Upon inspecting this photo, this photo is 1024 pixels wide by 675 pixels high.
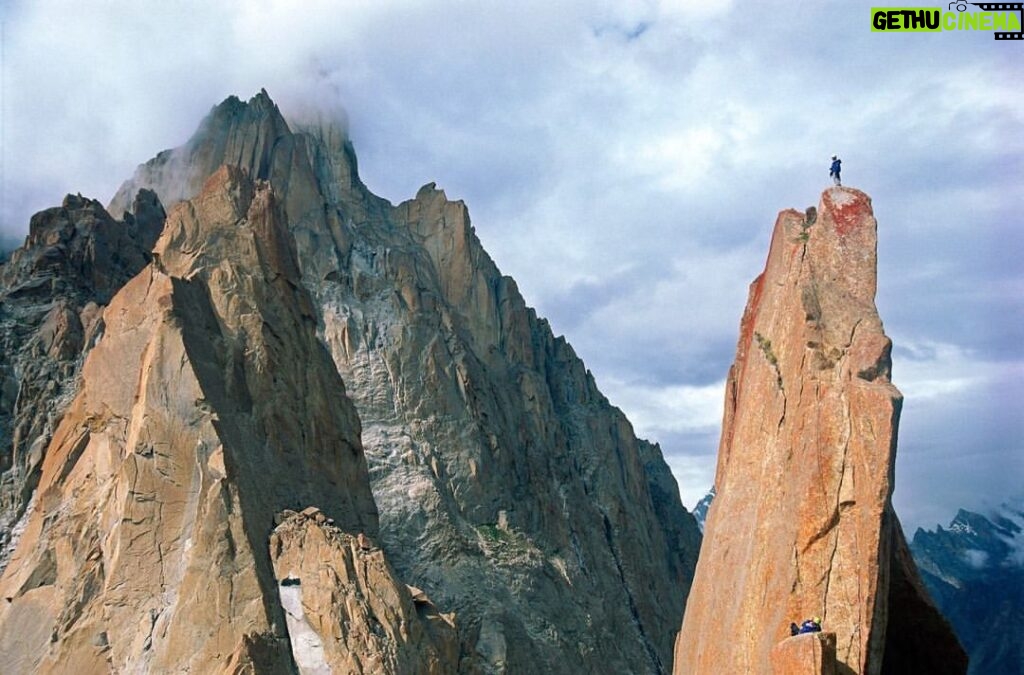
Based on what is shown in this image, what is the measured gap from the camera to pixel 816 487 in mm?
16031

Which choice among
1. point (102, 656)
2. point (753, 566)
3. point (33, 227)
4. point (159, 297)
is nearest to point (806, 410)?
point (753, 566)

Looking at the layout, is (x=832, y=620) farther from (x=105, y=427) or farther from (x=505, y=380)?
(x=505, y=380)

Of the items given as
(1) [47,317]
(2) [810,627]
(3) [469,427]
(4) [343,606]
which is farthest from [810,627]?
(3) [469,427]

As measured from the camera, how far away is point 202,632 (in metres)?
46.1

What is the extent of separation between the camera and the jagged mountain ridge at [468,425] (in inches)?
3295

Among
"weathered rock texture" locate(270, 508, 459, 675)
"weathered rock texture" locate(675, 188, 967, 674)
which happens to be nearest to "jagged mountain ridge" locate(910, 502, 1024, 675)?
"weathered rock texture" locate(270, 508, 459, 675)

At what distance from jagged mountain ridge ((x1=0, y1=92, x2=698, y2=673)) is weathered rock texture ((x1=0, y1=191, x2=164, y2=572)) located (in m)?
15.7

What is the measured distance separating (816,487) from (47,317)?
6784cm

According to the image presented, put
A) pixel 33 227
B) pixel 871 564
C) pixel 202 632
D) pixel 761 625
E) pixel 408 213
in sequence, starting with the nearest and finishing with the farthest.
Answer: pixel 871 564, pixel 761 625, pixel 202 632, pixel 33 227, pixel 408 213

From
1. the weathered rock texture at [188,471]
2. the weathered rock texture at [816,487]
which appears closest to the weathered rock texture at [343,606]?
the weathered rock texture at [188,471]

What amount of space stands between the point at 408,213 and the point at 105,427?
63.2 meters

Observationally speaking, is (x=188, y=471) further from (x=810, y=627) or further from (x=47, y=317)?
(x=810, y=627)

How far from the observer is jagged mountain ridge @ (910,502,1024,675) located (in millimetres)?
51906

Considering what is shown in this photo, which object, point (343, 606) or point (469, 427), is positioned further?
point (469, 427)
